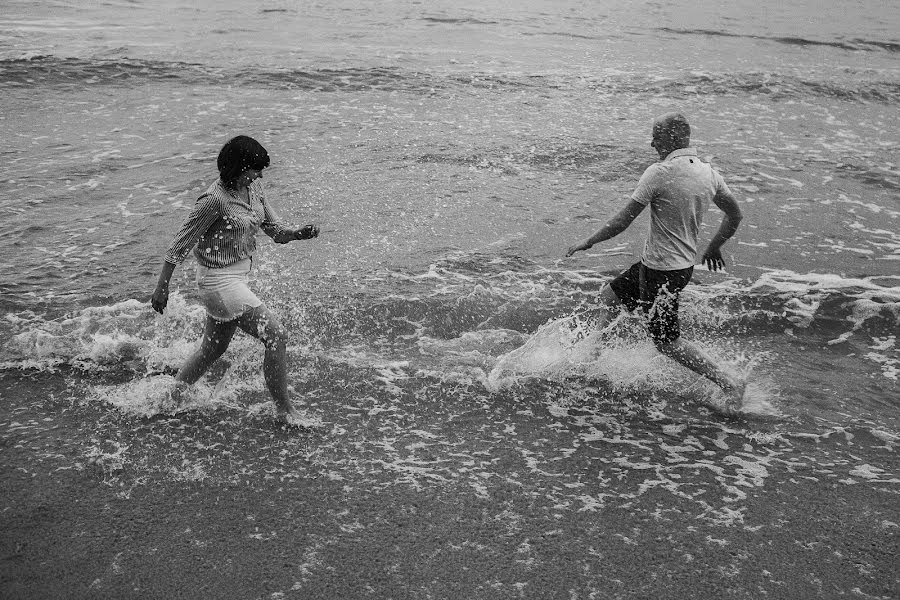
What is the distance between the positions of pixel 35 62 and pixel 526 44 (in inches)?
447

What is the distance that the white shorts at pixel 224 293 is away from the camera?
194 inches

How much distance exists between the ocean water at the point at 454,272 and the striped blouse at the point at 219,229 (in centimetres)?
114

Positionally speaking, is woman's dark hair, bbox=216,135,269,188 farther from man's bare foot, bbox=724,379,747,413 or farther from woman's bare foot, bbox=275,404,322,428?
man's bare foot, bbox=724,379,747,413

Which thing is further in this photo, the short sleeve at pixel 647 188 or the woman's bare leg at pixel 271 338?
the short sleeve at pixel 647 188

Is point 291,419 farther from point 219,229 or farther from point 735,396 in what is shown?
point 735,396

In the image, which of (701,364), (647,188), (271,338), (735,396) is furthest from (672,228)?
(271,338)

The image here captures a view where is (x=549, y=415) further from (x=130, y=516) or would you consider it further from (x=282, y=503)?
(x=130, y=516)

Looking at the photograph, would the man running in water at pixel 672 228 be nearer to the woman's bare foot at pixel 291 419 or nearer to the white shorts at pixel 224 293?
the woman's bare foot at pixel 291 419

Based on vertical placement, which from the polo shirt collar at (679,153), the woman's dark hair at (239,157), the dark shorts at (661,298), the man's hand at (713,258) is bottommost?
the dark shorts at (661,298)

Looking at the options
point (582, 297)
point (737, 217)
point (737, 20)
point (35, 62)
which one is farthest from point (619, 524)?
point (737, 20)

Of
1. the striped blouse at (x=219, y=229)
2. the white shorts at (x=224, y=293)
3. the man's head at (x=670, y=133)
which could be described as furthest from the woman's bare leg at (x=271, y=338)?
the man's head at (x=670, y=133)

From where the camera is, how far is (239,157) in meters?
4.73

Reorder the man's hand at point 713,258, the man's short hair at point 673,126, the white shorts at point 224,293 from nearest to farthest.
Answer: the white shorts at point 224,293, the man's short hair at point 673,126, the man's hand at point 713,258

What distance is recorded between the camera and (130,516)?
4367mm
